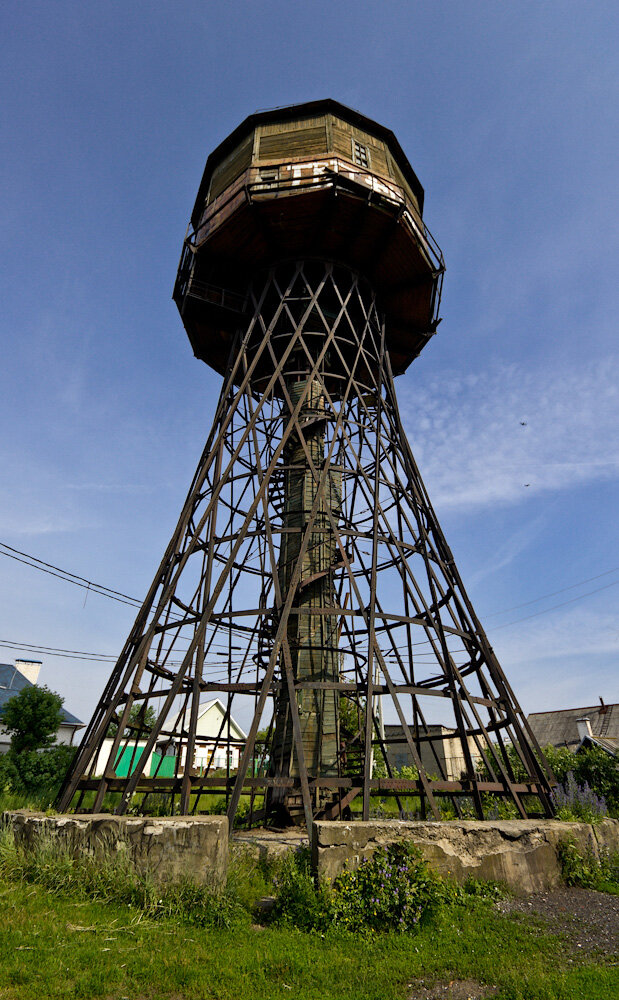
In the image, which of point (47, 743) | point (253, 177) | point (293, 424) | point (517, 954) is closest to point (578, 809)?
point (517, 954)

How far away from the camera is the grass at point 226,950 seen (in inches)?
168

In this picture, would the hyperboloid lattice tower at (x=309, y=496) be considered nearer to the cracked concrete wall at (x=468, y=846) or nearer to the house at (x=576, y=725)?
the cracked concrete wall at (x=468, y=846)

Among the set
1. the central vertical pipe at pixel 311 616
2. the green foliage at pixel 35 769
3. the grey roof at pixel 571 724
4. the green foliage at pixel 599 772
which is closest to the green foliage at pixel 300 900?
the central vertical pipe at pixel 311 616

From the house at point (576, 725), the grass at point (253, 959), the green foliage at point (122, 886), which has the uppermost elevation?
the house at point (576, 725)

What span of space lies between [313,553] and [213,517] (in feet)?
8.22

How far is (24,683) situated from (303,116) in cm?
3482

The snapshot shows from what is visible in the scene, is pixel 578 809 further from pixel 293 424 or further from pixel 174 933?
pixel 293 424

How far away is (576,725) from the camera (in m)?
33.3

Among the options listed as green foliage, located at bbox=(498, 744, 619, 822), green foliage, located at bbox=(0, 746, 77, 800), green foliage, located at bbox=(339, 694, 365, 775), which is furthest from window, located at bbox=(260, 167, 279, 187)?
green foliage, located at bbox=(0, 746, 77, 800)

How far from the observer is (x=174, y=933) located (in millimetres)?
5172

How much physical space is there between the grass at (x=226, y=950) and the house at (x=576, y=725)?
96.2 feet

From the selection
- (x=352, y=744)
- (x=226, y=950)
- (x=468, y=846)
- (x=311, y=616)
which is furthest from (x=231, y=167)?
(x=226, y=950)

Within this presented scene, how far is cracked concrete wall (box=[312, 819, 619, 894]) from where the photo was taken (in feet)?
20.1

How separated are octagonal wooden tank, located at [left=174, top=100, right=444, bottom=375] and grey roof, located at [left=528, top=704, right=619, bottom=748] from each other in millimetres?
28626
